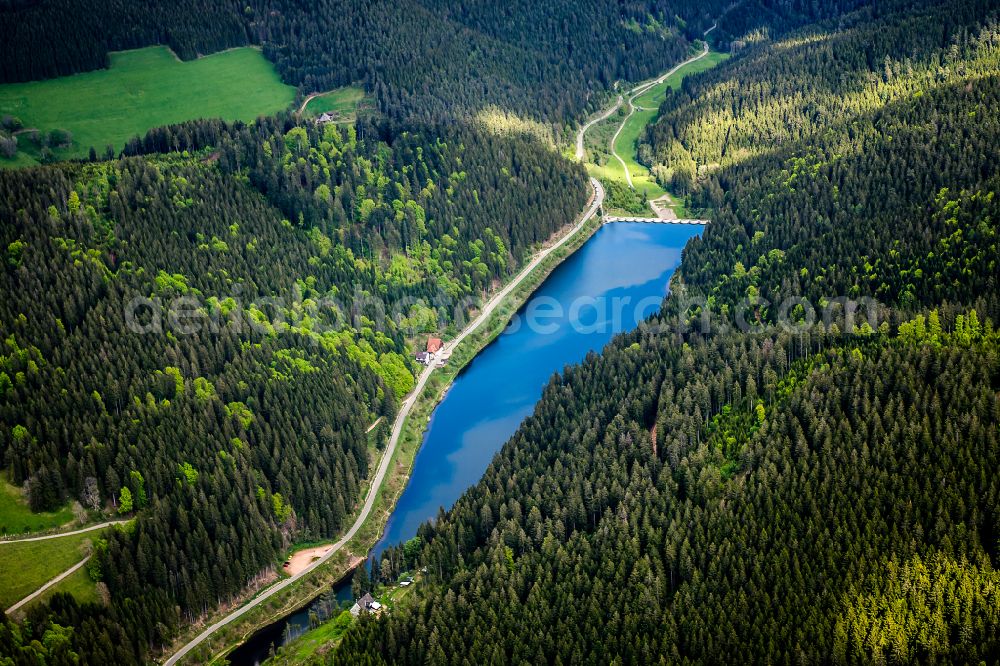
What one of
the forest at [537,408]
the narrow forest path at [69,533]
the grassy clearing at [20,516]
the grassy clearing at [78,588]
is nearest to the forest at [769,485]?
the forest at [537,408]

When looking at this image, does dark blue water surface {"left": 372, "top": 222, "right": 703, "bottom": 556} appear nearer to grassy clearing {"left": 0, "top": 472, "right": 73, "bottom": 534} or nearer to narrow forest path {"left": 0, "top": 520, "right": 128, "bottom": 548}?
narrow forest path {"left": 0, "top": 520, "right": 128, "bottom": 548}

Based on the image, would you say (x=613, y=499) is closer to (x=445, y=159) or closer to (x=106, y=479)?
(x=106, y=479)

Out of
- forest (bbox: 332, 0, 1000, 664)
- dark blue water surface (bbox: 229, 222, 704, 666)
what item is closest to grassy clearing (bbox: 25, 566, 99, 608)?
dark blue water surface (bbox: 229, 222, 704, 666)

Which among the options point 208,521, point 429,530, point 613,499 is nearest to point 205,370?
point 208,521

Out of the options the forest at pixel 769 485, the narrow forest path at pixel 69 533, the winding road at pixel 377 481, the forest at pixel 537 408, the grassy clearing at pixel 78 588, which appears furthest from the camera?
the narrow forest path at pixel 69 533

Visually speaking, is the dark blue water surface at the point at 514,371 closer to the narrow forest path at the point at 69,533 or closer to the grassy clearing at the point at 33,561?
the narrow forest path at the point at 69,533
